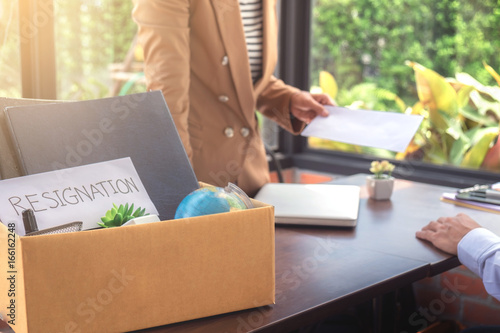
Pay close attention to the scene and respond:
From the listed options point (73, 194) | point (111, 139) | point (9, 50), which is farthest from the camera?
point (9, 50)

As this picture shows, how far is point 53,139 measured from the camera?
104 centimetres

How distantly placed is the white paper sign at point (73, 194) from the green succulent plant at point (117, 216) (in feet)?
0.10

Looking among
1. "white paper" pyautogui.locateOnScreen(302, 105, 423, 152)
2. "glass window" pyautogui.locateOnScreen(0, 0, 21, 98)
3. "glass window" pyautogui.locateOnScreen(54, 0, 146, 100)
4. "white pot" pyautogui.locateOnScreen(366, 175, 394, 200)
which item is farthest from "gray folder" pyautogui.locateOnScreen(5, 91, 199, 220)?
"glass window" pyautogui.locateOnScreen(54, 0, 146, 100)

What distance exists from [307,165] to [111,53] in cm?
132

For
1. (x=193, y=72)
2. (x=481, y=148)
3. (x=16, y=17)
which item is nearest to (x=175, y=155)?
(x=193, y=72)

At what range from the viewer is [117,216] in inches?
35.3

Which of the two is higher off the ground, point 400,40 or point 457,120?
point 400,40

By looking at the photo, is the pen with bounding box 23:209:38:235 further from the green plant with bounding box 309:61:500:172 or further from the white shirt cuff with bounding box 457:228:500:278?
the green plant with bounding box 309:61:500:172

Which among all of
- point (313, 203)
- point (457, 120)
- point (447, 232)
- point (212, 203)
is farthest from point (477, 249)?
point (457, 120)

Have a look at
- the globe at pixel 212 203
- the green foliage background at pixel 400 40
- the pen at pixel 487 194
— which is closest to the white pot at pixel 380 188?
the pen at pixel 487 194

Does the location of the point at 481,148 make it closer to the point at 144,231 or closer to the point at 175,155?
the point at 175,155

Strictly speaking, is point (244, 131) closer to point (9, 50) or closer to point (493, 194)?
point (493, 194)

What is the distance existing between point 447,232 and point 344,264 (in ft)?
1.01

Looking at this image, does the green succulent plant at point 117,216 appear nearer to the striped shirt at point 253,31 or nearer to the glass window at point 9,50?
the striped shirt at point 253,31
